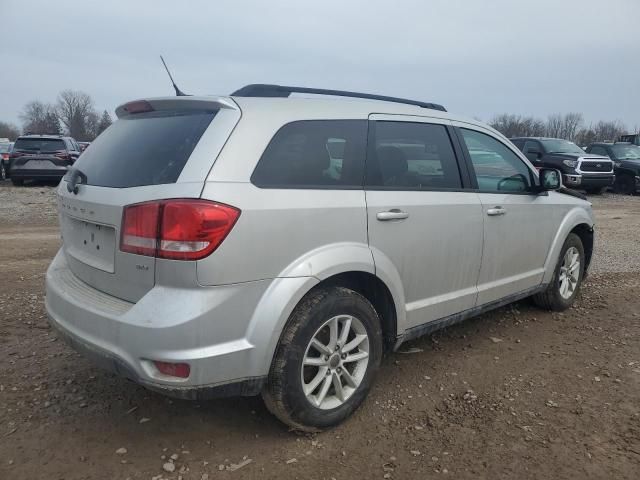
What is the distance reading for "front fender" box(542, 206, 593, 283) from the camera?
4.41 m

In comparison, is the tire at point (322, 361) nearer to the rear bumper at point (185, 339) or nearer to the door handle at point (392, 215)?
the rear bumper at point (185, 339)

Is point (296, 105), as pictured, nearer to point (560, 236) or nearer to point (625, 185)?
point (560, 236)

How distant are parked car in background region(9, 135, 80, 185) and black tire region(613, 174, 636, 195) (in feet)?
58.4

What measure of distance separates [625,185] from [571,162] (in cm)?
356

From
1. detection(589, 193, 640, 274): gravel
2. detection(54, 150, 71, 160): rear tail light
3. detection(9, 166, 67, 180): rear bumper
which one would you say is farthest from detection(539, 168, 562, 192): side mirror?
detection(54, 150, 71, 160): rear tail light

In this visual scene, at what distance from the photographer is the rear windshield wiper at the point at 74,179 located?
2.82 meters

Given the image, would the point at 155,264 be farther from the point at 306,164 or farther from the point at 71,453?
the point at 71,453

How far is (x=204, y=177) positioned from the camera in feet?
7.65

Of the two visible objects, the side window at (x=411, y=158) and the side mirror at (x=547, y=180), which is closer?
the side window at (x=411, y=158)

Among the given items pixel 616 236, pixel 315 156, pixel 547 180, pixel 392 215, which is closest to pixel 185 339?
pixel 315 156

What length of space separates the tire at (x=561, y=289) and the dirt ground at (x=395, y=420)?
1.25ft

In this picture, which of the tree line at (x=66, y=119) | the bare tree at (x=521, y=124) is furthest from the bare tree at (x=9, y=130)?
the bare tree at (x=521, y=124)

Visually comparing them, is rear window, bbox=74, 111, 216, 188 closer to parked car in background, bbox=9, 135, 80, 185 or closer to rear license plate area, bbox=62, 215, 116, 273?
rear license plate area, bbox=62, 215, 116, 273

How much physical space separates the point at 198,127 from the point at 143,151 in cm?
35
